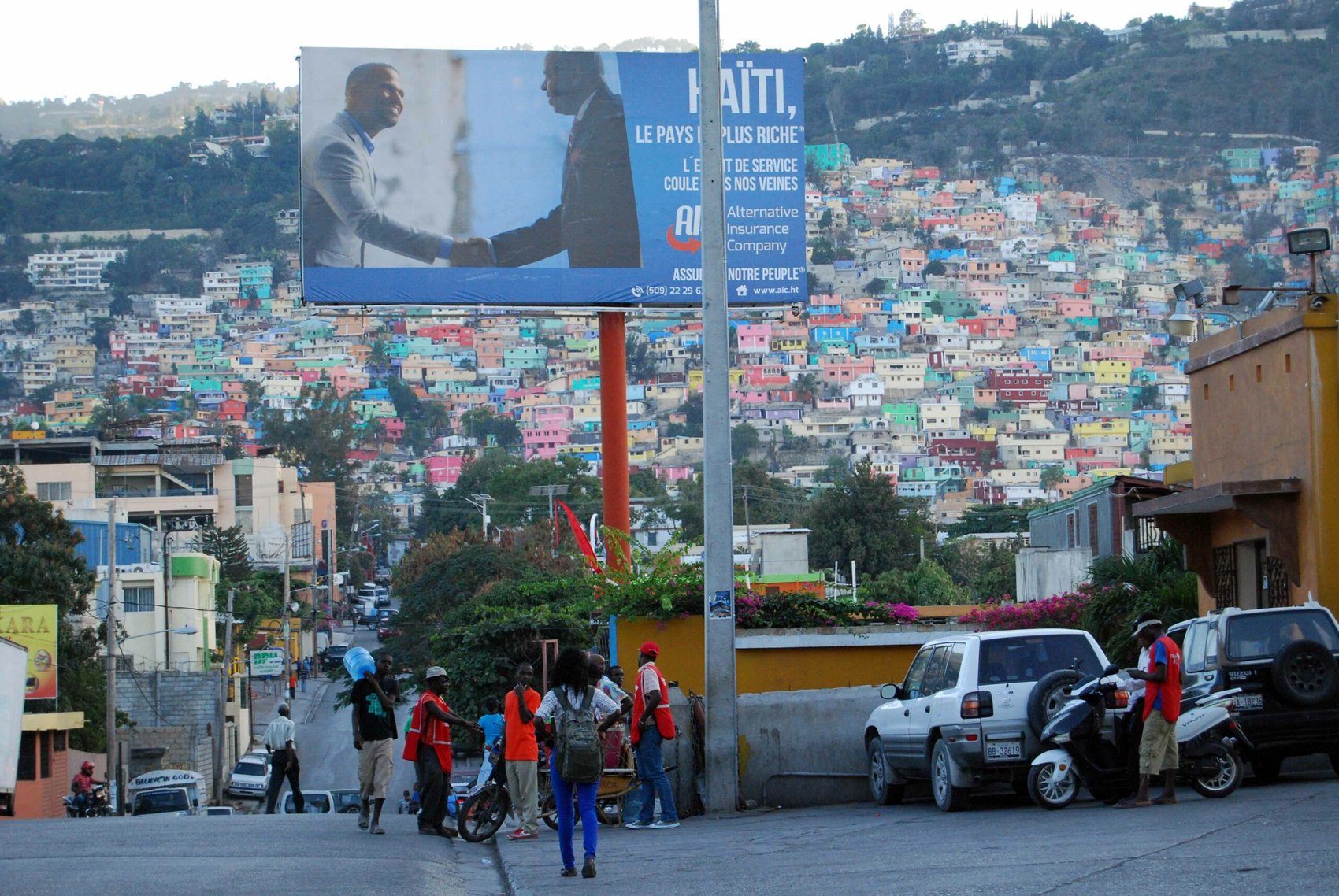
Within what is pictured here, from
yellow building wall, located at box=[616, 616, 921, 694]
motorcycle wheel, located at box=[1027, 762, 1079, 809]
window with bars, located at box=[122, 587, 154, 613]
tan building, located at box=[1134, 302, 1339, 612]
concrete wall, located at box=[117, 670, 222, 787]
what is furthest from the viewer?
window with bars, located at box=[122, 587, 154, 613]

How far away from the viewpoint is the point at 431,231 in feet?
98.1

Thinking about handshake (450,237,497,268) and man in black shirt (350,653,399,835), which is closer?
man in black shirt (350,653,399,835)

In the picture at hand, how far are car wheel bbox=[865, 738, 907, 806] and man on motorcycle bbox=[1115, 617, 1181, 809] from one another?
3.54 m

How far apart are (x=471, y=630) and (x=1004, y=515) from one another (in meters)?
76.0

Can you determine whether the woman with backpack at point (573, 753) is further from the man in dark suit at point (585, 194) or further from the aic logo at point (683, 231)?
the aic logo at point (683, 231)

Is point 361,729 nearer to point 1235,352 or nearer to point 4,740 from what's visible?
point 1235,352

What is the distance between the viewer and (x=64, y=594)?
47.6 metres

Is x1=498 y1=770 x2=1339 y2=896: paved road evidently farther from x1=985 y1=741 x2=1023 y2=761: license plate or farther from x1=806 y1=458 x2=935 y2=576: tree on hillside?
x1=806 y1=458 x2=935 y2=576: tree on hillside

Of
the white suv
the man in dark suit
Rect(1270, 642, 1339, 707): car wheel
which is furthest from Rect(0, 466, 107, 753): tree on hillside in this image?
Rect(1270, 642, 1339, 707): car wheel

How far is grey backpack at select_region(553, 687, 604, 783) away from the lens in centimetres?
1185

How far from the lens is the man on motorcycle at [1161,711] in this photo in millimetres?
13906

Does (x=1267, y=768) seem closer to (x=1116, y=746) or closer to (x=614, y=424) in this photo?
(x=1116, y=746)

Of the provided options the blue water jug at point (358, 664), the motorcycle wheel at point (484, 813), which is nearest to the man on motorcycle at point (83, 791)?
the blue water jug at point (358, 664)

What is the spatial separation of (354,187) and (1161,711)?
1980cm
